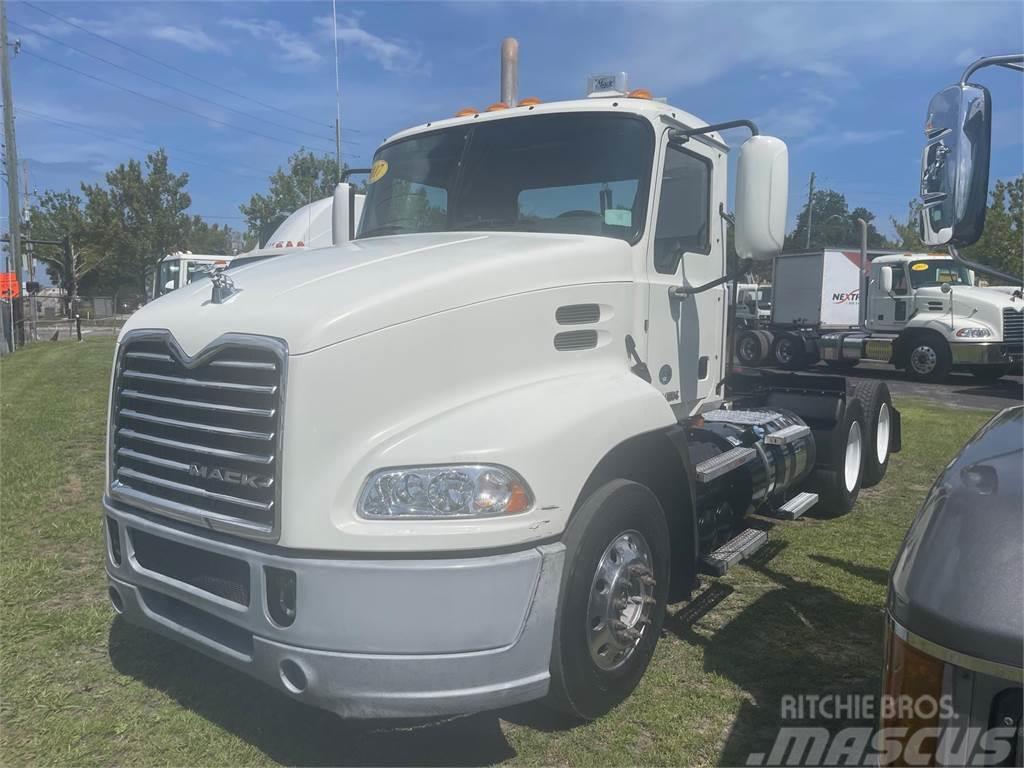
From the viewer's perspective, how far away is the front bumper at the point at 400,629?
2.68 metres

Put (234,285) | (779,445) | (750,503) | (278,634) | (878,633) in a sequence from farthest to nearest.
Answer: (779,445) → (750,503) → (878,633) → (234,285) → (278,634)

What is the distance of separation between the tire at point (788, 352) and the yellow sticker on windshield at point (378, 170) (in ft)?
58.5

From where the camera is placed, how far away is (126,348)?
3436 millimetres

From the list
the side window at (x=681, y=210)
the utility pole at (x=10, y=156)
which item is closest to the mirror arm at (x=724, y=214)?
the side window at (x=681, y=210)

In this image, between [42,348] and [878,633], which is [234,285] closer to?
[878,633]

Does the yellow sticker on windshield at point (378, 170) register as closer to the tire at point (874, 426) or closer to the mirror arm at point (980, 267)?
the mirror arm at point (980, 267)

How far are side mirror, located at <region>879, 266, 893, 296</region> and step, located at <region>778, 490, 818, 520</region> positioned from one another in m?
15.2

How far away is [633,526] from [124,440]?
223 centimetres

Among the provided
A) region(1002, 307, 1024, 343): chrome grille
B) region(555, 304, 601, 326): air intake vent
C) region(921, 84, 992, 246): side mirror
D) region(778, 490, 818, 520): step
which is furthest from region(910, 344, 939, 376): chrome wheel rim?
region(921, 84, 992, 246): side mirror

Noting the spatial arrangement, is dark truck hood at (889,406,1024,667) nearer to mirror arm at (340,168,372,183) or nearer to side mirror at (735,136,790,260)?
side mirror at (735,136,790,260)

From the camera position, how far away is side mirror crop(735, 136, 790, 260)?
3.84 meters

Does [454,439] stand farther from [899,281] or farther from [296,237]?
[899,281]

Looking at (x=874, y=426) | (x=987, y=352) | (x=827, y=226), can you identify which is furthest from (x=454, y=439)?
(x=827, y=226)

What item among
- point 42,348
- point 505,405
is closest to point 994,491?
point 505,405
